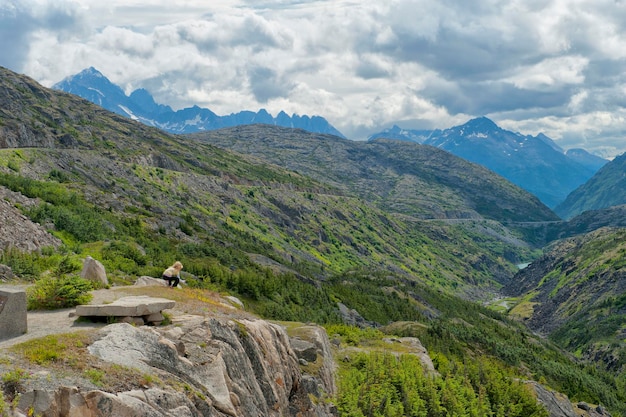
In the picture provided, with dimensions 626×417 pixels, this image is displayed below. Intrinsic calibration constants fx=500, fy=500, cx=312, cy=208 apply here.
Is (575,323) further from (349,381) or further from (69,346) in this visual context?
(69,346)

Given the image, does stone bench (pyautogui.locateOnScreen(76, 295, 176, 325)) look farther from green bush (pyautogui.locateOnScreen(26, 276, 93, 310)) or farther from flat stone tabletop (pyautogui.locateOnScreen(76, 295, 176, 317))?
green bush (pyautogui.locateOnScreen(26, 276, 93, 310))

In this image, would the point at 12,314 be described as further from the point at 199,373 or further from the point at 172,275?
the point at 172,275

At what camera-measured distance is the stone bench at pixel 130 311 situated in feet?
62.3

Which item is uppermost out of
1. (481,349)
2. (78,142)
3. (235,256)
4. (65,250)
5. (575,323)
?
(78,142)

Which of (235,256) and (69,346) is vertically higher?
(69,346)

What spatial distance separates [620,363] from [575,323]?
50.3 metres

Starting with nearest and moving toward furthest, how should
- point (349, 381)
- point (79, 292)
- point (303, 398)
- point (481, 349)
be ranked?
point (79, 292)
point (303, 398)
point (349, 381)
point (481, 349)

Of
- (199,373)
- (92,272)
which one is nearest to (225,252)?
(92,272)

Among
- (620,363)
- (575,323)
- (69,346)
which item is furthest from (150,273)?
(575,323)

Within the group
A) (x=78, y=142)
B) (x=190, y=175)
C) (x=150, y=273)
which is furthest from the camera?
(x=190, y=175)

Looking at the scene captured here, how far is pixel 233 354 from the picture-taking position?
1994 cm

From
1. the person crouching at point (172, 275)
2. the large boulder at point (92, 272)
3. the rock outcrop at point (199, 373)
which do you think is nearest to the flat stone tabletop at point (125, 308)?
the rock outcrop at point (199, 373)

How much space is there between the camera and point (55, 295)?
70.4ft

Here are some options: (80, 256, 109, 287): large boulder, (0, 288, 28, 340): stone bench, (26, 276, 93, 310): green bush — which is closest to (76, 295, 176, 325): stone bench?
(0, 288, 28, 340): stone bench
